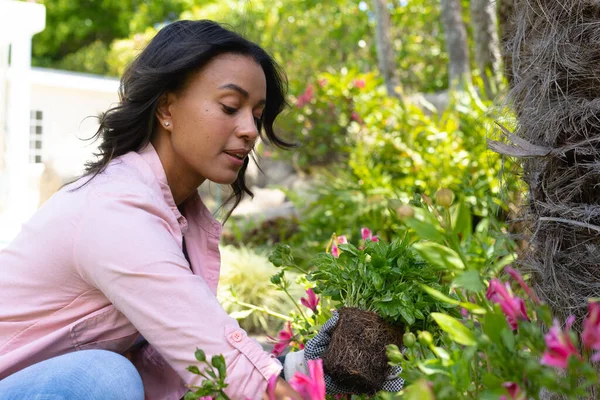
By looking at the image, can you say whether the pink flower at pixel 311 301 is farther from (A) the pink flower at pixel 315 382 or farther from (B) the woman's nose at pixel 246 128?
(A) the pink flower at pixel 315 382

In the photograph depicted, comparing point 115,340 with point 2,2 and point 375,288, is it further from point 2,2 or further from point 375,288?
point 2,2

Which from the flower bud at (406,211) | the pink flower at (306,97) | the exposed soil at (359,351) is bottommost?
the pink flower at (306,97)

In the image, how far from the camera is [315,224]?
5.51 metres

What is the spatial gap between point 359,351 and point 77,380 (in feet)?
2.10

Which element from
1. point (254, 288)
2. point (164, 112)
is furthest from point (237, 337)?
point (254, 288)

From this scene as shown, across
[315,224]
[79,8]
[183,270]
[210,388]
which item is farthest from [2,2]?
[79,8]

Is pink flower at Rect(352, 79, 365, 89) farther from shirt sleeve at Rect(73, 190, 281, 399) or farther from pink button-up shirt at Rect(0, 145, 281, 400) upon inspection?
shirt sleeve at Rect(73, 190, 281, 399)

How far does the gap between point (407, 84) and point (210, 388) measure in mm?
11110

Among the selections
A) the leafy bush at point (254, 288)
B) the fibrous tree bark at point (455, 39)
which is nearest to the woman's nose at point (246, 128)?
the leafy bush at point (254, 288)

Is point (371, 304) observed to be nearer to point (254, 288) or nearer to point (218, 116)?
point (218, 116)

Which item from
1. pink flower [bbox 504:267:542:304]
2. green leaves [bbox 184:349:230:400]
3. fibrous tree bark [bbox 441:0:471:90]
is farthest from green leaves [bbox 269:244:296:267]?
fibrous tree bark [bbox 441:0:471:90]

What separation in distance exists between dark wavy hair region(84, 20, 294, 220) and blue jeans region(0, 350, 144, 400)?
0.51m

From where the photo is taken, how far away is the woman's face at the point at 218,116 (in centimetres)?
188

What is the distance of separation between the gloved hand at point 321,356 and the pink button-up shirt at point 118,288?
148 mm
